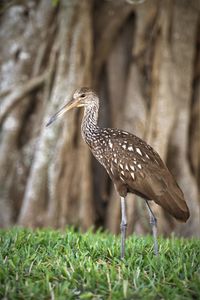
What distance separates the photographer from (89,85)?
786 centimetres

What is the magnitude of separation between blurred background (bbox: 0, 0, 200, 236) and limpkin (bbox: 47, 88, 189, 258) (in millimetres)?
2624

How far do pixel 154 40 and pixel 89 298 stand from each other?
201 inches

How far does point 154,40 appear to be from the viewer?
7949mm

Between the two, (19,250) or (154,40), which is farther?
(154,40)

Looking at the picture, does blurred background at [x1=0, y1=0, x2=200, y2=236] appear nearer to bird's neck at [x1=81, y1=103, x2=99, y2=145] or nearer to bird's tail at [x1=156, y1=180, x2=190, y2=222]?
bird's neck at [x1=81, y1=103, x2=99, y2=145]

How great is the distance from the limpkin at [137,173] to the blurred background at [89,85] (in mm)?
2624

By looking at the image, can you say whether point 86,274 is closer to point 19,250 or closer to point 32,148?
point 19,250

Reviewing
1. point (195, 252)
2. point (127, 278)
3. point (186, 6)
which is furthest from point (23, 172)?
point (127, 278)

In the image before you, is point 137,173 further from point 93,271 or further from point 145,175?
point 93,271

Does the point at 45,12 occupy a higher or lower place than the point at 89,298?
higher

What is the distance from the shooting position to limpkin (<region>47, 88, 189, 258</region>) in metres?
4.36

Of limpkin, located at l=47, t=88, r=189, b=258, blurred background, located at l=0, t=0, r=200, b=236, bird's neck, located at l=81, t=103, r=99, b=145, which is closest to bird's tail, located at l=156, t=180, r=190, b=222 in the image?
limpkin, located at l=47, t=88, r=189, b=258

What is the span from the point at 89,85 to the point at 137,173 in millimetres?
3573

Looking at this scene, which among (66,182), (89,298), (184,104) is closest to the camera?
(89,298)
